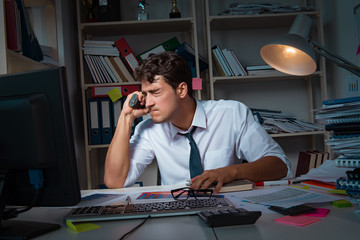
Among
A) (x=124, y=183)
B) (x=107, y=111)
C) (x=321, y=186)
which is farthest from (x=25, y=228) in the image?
(x=107, y=111)

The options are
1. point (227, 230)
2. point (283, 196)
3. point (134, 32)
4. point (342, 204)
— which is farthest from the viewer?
point (134, 32)

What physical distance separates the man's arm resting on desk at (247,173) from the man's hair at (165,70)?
0.59m

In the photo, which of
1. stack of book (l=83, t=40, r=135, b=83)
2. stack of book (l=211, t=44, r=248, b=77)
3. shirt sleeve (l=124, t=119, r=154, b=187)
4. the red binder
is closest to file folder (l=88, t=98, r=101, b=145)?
stack of book (l=83, t=40, r=135, b=83)

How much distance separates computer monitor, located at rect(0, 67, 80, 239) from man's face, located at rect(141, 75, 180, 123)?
841 millimetres

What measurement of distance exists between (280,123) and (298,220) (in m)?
1.99

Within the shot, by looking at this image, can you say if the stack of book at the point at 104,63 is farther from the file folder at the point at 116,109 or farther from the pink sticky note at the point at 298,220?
the pink sticky note at the point at 298,220

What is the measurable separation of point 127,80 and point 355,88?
5.61ft

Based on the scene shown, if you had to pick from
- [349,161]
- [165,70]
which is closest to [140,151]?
[165,70]

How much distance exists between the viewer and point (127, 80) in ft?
8.98

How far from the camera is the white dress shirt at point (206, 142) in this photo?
1682 mm

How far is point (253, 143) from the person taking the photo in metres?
1.62

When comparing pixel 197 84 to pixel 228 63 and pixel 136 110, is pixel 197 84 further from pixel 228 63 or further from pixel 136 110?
pixel 136 110

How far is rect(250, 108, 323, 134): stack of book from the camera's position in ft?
8.69

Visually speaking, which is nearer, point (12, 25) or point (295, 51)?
point (295, 51)
